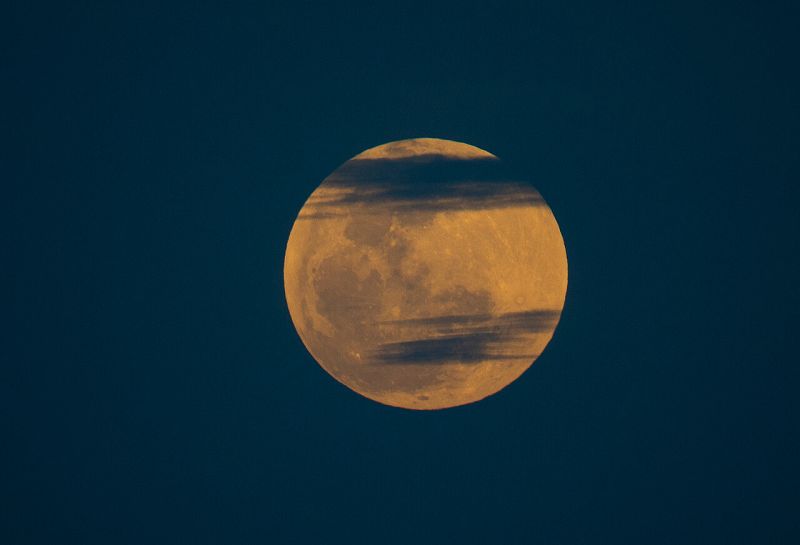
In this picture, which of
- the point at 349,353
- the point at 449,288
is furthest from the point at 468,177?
the point at 349,353

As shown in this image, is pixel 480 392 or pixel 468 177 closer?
pixel 468 177

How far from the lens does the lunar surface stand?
10.1 ft

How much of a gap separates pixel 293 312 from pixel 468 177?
120cm

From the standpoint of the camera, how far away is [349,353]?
329 centimetres

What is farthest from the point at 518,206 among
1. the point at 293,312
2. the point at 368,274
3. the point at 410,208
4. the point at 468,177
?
the point at 293,312

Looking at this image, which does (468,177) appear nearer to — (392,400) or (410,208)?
(410,208)

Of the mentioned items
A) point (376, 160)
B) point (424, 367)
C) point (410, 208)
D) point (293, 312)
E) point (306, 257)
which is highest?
point (376, 160)

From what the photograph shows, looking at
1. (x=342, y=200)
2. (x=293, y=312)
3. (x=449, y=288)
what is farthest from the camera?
(x=293, y=312)

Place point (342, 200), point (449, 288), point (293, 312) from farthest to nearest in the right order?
point (293, 312), point (342, 200), point (449, 288)

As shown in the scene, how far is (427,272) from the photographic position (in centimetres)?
305

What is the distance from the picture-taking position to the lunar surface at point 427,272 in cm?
307

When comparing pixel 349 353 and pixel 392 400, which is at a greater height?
pixel 349 353

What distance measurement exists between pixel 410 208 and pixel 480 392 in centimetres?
106

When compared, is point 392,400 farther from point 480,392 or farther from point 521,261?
point 521,261
